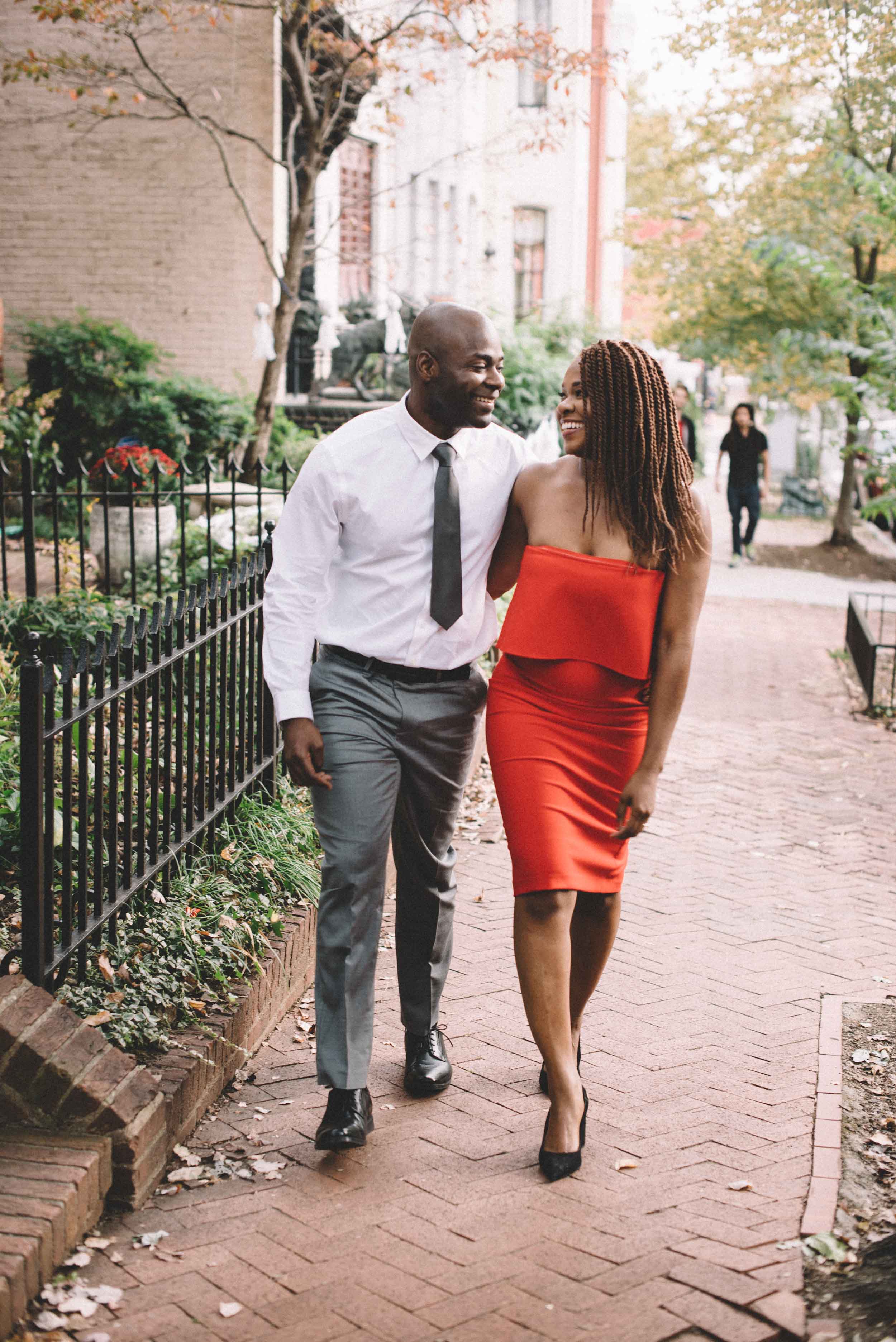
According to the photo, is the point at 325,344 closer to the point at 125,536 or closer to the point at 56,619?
the point at 125,536

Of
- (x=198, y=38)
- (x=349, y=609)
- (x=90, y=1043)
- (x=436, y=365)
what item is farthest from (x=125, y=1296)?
(x=198, y=38)

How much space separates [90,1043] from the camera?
3.24m

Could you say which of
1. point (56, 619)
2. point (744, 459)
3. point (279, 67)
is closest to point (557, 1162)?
point (56, 619)

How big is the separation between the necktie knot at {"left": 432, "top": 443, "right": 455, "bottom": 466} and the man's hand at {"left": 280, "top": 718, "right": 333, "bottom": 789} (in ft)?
2.35

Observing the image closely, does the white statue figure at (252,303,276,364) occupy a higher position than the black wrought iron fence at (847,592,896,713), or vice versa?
the white statue figure at (252,303,276,364)

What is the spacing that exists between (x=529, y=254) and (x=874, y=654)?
18129 millimetres

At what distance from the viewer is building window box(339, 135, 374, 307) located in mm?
16297

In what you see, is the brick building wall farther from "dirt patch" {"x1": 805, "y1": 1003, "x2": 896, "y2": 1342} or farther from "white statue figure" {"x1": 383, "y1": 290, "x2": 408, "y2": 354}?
"dirt patch" {"x1": 805, "y1": 1003, "x2": 896, "y2": 1342}

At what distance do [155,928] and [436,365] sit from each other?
182cm

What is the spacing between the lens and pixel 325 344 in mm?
14570

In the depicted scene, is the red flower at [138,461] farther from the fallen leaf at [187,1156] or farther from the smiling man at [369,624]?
the fallen leaf at [187,1156]

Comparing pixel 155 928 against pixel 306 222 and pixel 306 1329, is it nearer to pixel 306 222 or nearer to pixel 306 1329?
pixel 306 1329

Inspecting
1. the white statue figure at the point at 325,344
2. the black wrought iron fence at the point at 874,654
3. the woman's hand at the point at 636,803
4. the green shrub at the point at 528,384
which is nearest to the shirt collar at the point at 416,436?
the woman's hand at the point at 636,803

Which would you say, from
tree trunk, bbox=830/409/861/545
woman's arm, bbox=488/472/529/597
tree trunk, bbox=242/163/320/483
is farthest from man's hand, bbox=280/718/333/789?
tree trunk, bbox=830/409/861/545
